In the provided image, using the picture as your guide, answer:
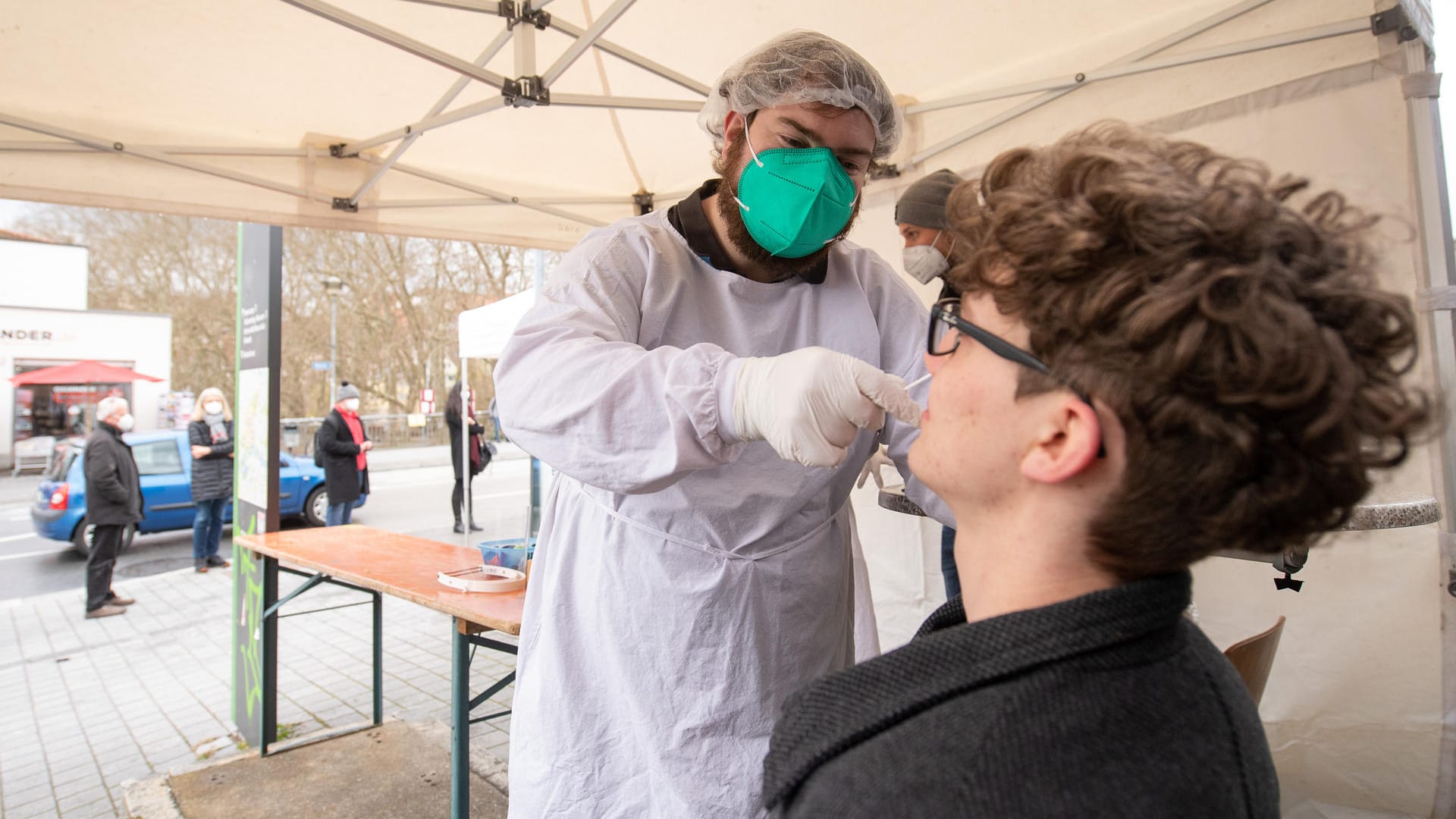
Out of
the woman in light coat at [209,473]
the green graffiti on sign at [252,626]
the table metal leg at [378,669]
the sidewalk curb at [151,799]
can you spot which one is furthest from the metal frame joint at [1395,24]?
the woman in light coat at [209,473]

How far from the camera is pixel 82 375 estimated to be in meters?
18.2

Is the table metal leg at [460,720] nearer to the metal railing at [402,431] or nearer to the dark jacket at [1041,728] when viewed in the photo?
the dark jacket at [1041,728]

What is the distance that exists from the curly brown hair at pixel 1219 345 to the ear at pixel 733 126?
0.94m

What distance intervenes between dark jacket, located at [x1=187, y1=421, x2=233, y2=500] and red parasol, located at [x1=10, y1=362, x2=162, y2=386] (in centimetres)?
1242

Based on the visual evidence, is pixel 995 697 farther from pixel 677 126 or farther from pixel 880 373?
pixel 677 126

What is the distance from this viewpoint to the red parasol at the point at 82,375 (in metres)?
17.8

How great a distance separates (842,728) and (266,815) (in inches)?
143

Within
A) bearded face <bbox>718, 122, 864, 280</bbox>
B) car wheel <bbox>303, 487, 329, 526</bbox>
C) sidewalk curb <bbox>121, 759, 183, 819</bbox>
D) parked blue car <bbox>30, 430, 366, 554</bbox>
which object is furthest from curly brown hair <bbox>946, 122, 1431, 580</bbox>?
car wheel <bbox>303, 487, 329, 526</bbox>

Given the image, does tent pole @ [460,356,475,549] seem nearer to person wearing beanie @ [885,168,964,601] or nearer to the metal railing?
person wearing beanie @ [885,168,964,601]

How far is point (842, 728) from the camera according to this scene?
2.65 feet

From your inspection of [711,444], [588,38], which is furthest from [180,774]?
[711,444]

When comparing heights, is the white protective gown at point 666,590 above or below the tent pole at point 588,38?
below

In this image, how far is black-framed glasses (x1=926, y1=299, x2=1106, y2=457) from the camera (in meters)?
0.85

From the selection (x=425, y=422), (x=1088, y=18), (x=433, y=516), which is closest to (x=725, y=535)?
(x=1088, y=18)
